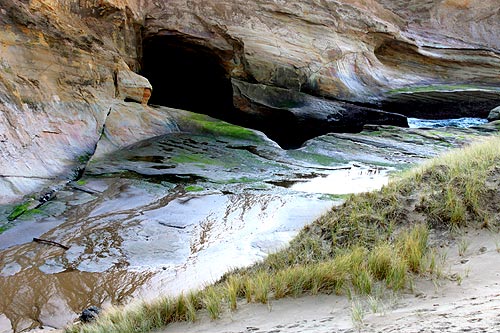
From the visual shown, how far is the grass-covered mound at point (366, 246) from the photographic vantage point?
3.21 m

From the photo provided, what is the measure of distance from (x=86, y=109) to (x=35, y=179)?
352cm

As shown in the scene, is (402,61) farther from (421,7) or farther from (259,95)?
(259,95)

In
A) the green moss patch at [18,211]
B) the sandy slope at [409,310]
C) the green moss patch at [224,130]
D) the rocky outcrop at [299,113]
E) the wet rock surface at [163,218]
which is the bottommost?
the green moss patch at [18,211]

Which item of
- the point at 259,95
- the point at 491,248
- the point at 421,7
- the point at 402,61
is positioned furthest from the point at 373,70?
the point at 491,248

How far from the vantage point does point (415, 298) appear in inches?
113

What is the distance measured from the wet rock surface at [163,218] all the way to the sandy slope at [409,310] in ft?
7.45

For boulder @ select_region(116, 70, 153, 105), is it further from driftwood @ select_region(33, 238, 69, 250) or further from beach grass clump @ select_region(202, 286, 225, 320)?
beach grass clump @ select_region(202, 286, 225, 320)

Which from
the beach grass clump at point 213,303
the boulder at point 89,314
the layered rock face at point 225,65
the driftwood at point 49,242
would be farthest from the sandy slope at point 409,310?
the layered rock face at point 225,65

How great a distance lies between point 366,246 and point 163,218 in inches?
156

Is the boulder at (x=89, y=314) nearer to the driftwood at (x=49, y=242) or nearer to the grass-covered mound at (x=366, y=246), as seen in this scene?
the grass-covered mound at (x=366, y=246)

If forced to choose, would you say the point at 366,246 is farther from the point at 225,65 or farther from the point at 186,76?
the point at 186,76

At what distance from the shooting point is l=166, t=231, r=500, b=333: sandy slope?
2.14 meters

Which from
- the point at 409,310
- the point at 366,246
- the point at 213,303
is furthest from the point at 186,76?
the point at 409,310

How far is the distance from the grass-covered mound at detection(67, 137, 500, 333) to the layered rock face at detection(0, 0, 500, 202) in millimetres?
5772
